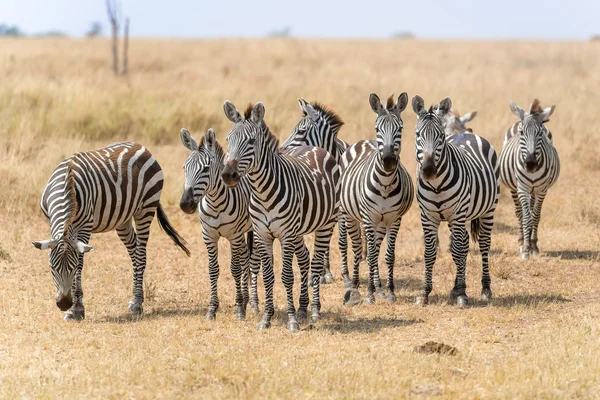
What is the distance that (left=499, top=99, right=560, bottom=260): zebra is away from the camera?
→ 11.3 metres

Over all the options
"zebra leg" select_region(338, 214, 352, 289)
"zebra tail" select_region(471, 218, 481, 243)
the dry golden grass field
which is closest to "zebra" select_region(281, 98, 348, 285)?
"zebra leg" select_region(338, 214, 352, 289)

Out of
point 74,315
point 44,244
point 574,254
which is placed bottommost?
point 74,315

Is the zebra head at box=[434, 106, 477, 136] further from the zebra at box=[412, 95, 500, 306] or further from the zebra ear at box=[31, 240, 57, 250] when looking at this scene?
the zebra ear at box=[31, 240, 57, 250]

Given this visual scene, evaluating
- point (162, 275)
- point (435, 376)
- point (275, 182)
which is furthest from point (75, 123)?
point (435, 376)

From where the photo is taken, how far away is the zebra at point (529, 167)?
37.1 ft

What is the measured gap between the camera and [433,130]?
27.9 ft

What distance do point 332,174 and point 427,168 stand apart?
1126 millimetres

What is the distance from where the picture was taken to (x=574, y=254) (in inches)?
461

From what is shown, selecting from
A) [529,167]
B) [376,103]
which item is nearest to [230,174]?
[376,103]

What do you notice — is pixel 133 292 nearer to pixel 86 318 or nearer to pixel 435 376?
pixel 86 318

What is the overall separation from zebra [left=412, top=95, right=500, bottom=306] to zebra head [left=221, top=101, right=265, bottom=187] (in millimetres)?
1829

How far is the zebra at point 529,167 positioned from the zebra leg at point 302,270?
432cm

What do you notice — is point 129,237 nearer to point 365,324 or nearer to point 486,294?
point 365,324

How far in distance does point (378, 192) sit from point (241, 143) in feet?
6.66
